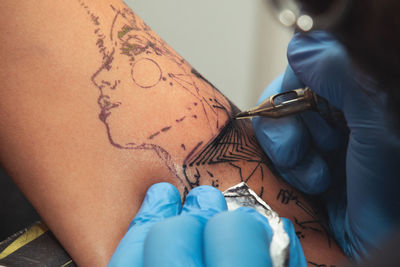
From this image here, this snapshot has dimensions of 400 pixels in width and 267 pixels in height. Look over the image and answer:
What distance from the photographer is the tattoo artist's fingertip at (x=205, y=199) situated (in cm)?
80

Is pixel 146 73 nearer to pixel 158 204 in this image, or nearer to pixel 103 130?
pixel 103 130

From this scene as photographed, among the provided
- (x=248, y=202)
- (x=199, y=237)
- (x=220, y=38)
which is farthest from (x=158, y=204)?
(x=220, y=38)

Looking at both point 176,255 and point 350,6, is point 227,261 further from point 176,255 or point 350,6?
point 350,6

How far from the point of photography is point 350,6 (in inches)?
18.2

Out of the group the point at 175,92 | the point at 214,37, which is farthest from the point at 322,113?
the point at 214,37

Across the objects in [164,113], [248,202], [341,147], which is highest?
[164,113]

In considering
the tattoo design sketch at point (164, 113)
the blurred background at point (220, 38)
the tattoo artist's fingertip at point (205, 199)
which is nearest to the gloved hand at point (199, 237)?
the tattoo artist's fingertip at point (205, 199)

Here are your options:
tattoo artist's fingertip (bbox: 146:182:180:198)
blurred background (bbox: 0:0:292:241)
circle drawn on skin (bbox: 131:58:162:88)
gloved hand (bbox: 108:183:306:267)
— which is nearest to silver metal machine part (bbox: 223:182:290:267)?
gloved hand (bbox: 108:183:306:267)

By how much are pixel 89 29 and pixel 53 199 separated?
1.68 ft

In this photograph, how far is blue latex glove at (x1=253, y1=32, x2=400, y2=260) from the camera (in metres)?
0.75

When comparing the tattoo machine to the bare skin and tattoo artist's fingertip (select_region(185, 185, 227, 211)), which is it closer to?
the bare skin

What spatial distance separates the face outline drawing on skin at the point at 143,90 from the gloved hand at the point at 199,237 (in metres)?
0.21

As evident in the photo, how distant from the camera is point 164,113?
0.93 metres

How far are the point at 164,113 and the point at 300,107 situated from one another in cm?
40
